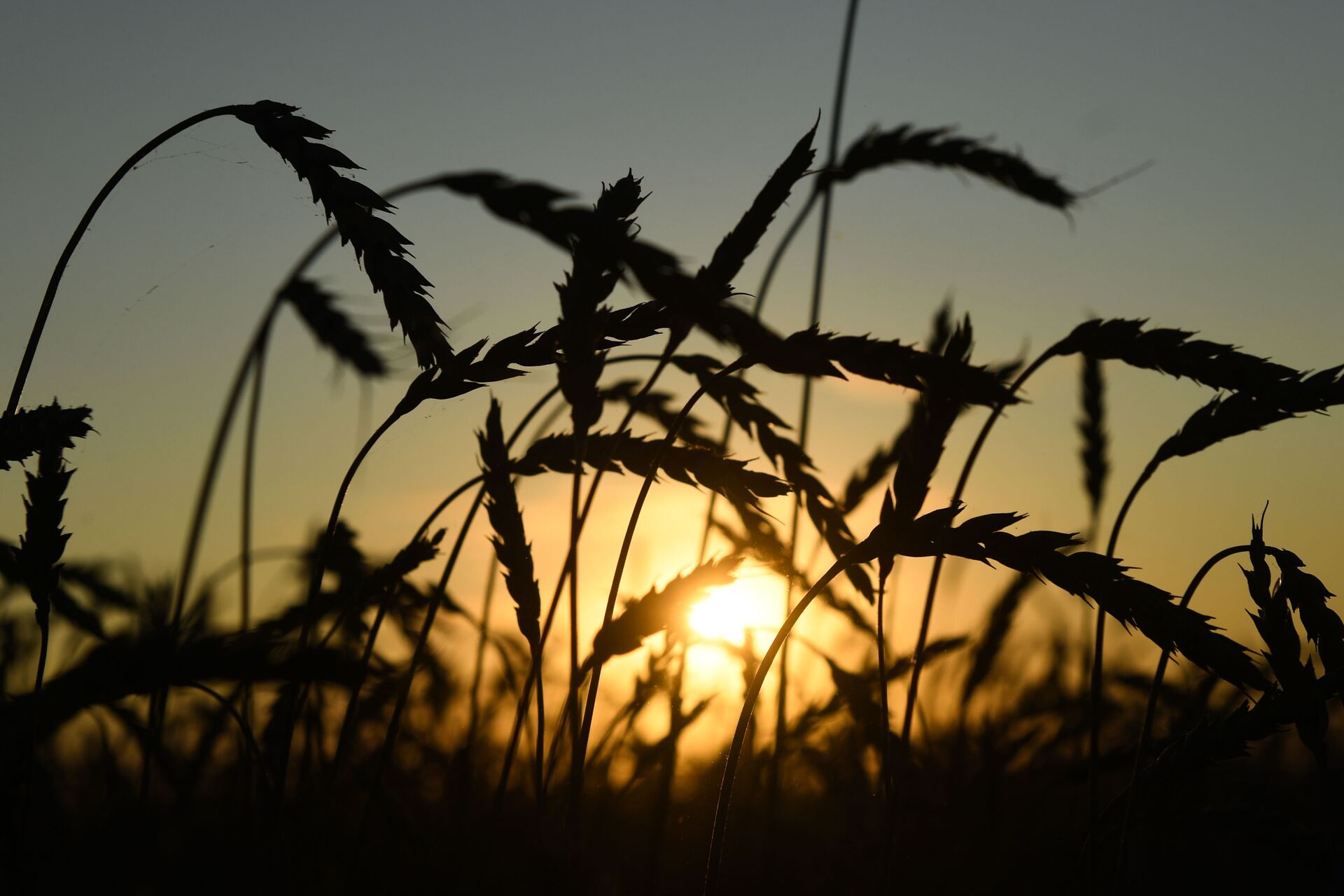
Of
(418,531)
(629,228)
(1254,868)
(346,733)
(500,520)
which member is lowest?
(1254,868)

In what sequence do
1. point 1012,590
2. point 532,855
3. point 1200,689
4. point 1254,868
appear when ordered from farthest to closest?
point 1012,590 → point 1254,868 → point 1200,689 → point 532,855

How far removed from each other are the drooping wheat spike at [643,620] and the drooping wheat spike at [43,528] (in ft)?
3.21

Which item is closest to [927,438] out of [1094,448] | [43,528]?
[43,528]

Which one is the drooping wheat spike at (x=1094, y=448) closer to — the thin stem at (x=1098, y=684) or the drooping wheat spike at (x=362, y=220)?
the thin stem at (x=1098, y=684)

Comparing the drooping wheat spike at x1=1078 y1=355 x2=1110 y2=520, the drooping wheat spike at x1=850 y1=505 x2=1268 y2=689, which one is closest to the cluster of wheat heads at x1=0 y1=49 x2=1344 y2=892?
the drooping wheat spike at x1=850 y1=505 x2=1268 y2=689

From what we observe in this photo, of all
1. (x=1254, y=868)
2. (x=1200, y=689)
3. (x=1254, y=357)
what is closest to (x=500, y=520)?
(x=1254, y=357)

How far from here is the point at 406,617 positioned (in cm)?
362

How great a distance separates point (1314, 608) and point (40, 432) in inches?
83.6

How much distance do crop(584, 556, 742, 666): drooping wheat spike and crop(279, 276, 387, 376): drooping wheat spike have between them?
1740mm

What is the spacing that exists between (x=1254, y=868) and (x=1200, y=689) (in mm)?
1114

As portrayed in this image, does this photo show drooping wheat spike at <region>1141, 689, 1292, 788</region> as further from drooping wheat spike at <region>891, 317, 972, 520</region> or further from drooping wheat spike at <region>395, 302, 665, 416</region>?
drooping wheat spike at <region>395, 302, 665, 416</region>

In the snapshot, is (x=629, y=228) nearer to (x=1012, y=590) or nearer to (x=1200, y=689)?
(x=1200, y=689)

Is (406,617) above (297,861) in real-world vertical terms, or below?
above

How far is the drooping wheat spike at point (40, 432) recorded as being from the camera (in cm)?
165
